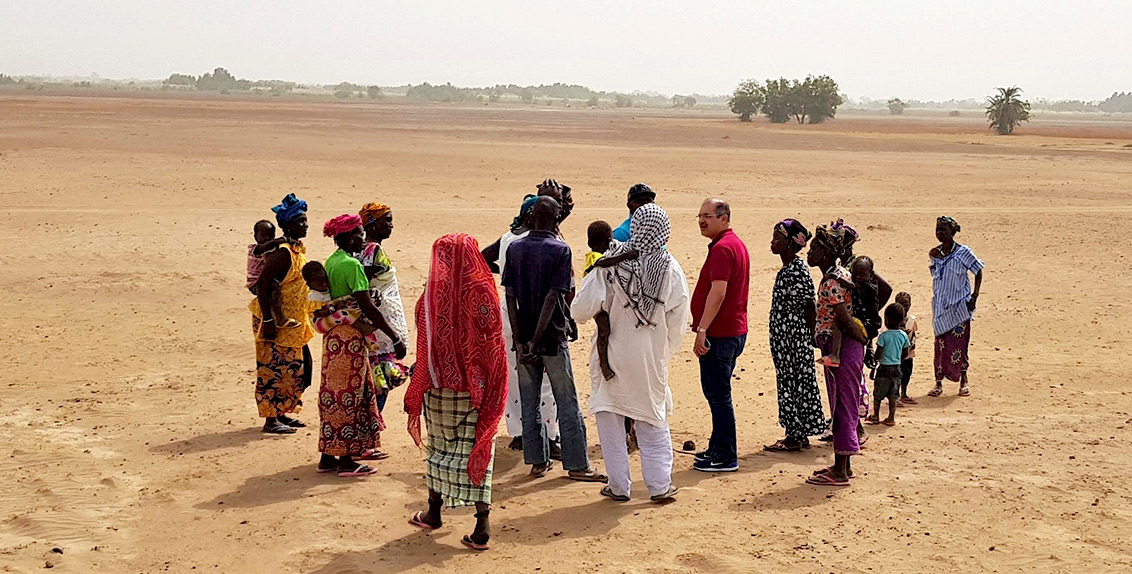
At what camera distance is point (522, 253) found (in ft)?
21.6

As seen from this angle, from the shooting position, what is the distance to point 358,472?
7188 mm

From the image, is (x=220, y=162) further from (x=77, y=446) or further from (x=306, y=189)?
(x=77, y=446)

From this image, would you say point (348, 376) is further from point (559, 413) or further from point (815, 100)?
point (815, 100)

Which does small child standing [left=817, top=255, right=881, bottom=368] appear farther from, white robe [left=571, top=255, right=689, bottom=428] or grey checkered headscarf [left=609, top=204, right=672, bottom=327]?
grey checkered headscarf [left=609, top=204, right=672, bottom=327]

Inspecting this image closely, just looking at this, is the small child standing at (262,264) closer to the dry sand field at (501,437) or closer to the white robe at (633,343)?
the dry sand field at (501,437)

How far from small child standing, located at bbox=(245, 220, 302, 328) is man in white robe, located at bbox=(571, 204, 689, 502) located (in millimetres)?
2405

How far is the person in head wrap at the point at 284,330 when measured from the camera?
764cm

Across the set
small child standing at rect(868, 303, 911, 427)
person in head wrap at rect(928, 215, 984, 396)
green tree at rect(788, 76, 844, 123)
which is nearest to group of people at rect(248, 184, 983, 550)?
small child standing at rect(868, 303, 911, 427)

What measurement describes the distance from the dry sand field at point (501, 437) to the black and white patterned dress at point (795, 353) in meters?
0.29

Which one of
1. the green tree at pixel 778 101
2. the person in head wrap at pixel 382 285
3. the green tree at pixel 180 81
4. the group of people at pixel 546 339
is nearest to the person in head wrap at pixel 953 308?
the group of people at pixel 546 339

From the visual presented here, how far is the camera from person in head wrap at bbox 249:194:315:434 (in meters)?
7.64

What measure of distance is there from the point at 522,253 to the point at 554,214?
308mm

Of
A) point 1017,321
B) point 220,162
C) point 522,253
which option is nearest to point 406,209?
point 220,162

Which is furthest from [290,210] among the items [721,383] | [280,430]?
[721,383]
